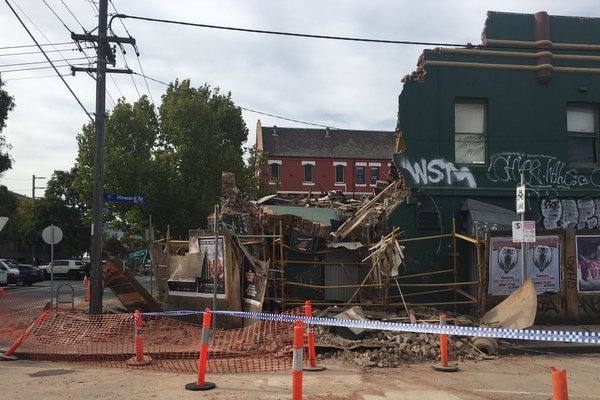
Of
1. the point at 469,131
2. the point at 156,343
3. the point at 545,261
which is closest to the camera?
the point at 156,343

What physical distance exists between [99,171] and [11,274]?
20.3 m

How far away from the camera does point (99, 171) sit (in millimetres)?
14492

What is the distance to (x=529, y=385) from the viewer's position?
7895 millimetres

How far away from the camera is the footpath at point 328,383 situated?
7.22 m

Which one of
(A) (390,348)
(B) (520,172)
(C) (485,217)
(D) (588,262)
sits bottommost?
(A) (390,348)

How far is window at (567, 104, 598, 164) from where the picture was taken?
15.6 metres

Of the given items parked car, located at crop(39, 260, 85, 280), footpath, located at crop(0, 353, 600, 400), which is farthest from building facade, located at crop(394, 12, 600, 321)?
parked car, located at crop(39, 260, 85, 280)

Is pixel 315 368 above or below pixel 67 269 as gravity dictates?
above

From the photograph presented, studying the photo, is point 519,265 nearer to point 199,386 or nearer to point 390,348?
point 390,348

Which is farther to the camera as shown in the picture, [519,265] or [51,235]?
[51,235]

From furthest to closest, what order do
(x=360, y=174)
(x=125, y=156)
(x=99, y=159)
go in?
(x=360, y=174)
(x=125, y=156)
(x=99, y=159)

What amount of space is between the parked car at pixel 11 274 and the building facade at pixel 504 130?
24950 mm

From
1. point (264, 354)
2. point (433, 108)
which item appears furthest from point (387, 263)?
point (433, 108)

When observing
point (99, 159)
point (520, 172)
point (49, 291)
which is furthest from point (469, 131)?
point (49, 291)
